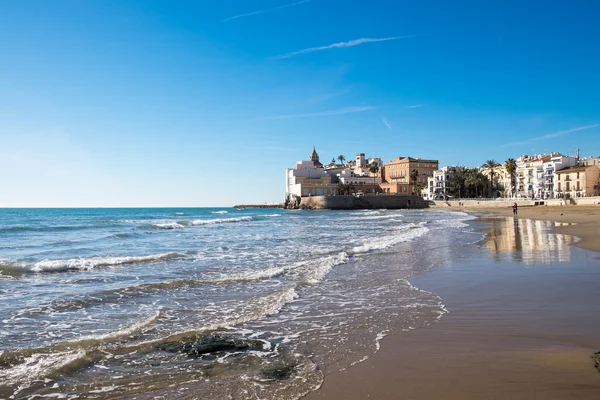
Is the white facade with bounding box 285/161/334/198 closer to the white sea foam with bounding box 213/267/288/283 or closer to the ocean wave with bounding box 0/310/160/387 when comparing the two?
the white sea foam with bounding box 213/267/288/283

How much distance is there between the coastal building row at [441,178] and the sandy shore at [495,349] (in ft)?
261

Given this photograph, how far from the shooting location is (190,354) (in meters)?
6.07

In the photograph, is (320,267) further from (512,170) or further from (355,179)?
(355,179)

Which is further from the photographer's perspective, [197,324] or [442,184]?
[442,184]

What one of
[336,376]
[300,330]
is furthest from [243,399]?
[300,330]

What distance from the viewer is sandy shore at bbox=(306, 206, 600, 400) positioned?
453cm

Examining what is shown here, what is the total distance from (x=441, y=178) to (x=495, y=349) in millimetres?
117413

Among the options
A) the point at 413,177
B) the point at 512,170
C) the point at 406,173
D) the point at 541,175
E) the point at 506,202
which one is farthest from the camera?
the point at 406,173

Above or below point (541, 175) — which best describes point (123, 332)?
below

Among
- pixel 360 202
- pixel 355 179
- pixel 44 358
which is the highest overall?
pixel 355 179

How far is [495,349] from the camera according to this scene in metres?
5.80

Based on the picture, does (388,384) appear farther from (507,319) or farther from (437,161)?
(437,161)

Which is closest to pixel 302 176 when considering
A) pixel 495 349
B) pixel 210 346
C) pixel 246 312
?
pixel 246 312

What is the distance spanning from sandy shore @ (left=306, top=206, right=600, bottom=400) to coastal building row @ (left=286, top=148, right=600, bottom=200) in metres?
79.6
